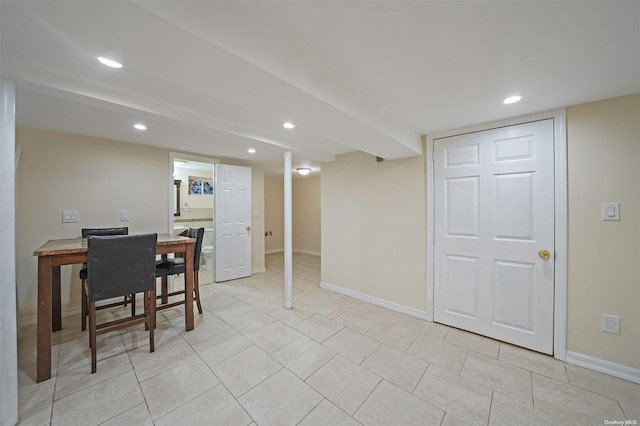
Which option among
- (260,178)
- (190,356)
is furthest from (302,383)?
(260,178)

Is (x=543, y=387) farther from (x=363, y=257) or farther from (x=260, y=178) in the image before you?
(x=260, y=178)

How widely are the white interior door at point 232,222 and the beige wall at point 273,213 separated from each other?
2495mm

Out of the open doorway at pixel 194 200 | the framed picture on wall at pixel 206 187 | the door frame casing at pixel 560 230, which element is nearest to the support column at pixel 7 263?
the open doorway at pixel 194 200

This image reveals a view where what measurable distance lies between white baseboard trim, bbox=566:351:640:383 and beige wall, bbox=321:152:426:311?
1.19m

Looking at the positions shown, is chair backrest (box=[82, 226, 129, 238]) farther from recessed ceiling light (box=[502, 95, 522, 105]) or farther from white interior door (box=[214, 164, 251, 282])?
recessed ceiling light (box=[502, 95, 522, 105])

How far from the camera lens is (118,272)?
1914mm

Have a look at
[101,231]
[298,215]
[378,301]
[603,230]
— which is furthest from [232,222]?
[603,230]

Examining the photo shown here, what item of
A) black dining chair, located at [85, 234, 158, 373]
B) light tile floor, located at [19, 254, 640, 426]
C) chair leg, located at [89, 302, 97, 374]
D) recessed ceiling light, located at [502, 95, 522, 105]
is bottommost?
light tile floor, located at [19, 254, 640, 426]

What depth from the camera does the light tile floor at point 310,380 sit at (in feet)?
4.59

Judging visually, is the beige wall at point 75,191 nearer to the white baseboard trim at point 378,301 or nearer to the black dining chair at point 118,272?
the black dining chair at point 118,272

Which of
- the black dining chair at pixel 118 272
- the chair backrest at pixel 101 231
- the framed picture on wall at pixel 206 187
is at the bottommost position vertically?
the black dining chair at pixel 118 272

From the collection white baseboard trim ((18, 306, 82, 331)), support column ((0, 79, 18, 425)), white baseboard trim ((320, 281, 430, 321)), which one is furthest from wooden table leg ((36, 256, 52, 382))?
white baseboard trim ((320, 281, 430, 321))

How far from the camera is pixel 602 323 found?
1.80 metres

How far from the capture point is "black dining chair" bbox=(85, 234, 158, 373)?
→ 1.81 metres
